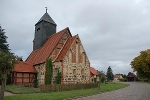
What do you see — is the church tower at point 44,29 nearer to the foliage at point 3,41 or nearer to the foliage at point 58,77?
the foliage at point 3,41

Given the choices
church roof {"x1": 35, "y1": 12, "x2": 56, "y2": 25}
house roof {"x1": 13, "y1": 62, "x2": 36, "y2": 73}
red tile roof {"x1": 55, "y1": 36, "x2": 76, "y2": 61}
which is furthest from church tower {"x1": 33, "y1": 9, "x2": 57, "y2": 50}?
red tile roof {"x1": 55, "y1": 36, "x2": 76, "y2": 61}

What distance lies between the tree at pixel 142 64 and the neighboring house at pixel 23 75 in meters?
34.2

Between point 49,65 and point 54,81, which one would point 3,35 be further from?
point 54,81

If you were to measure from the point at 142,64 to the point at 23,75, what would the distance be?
3605 centimetres

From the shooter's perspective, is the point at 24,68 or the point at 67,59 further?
the point at 24,68

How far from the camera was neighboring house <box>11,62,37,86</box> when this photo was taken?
87.0 feet

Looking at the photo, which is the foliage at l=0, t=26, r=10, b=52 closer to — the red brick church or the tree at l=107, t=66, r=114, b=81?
the red brick church

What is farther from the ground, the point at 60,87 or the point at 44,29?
the point at 44,29

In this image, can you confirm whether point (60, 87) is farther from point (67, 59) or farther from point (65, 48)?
point (65, 48)

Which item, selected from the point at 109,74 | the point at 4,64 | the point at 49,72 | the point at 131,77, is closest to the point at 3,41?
the point at 49,72

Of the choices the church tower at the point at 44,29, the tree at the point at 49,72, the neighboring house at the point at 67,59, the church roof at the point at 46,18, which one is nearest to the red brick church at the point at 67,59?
the neighboring house at the point at 67,59

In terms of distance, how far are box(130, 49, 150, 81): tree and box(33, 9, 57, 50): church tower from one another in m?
29.8

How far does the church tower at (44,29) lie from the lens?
32750 millimetres

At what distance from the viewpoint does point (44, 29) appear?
32.8m
